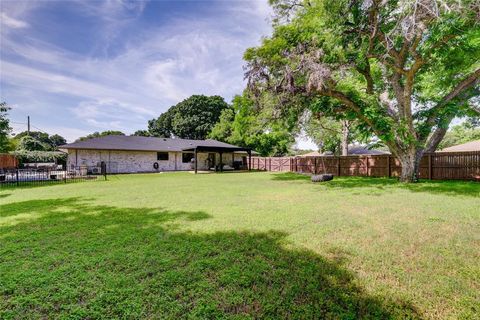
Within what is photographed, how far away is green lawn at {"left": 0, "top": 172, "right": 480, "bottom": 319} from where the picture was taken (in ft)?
7.40

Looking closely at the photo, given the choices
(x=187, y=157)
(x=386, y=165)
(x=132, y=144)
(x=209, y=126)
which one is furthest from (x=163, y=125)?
(x=386, y=165)

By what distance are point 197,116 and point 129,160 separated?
75.7ft

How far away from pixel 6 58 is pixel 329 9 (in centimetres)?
1489

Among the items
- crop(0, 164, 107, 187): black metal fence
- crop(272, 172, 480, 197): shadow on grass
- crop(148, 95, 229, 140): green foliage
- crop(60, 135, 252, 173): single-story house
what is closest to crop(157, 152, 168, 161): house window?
crop(60, 135, 252, 173): single-story house

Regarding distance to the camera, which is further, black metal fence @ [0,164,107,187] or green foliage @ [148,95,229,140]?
green foliage @ [148,95,229,140]

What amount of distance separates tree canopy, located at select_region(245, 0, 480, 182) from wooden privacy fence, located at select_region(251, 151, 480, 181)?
106cm

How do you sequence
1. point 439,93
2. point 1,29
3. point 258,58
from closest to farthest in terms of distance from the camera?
1. point 1,29
2. point 258,58
3. point 439,93

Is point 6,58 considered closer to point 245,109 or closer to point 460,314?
point 245,109

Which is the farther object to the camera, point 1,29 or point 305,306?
point 1,29

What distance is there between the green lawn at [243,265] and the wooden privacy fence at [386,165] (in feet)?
30.7

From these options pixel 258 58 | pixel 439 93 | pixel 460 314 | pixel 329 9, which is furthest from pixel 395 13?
pixel 460 314

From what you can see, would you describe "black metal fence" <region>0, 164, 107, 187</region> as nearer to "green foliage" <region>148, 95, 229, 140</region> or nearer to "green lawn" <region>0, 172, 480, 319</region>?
"green lawn" <region>0, 172, 480, 319</region>

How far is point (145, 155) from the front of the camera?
24.5 meters

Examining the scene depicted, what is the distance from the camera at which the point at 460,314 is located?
211 centimetres
